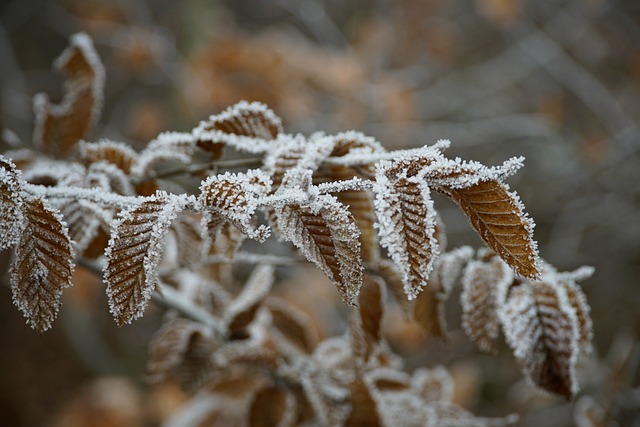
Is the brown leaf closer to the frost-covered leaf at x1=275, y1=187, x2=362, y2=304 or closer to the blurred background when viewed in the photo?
the frost-covered leaf at x1=275, y1=187, x2=362, y2=304

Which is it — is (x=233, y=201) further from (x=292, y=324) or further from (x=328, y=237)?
(x=292, y=324)

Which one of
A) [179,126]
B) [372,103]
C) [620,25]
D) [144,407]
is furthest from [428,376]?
[620,25]

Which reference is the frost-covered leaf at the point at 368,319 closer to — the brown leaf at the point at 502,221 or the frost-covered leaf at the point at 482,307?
the frost-covered leaf at the point at 482,307

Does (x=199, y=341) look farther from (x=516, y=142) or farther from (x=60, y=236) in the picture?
(x=516, y=142)

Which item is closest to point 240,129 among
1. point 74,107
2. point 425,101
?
point 74,107

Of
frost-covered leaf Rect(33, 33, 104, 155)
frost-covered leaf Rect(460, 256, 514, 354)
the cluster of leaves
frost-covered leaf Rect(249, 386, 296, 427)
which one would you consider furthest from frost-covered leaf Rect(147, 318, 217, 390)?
frost-covered leaf Rect(460, 256, 514, 354)

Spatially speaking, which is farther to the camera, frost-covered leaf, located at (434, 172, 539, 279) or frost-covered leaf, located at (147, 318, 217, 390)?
frost-covered leaf, located at (147, 318, 217, 390)
